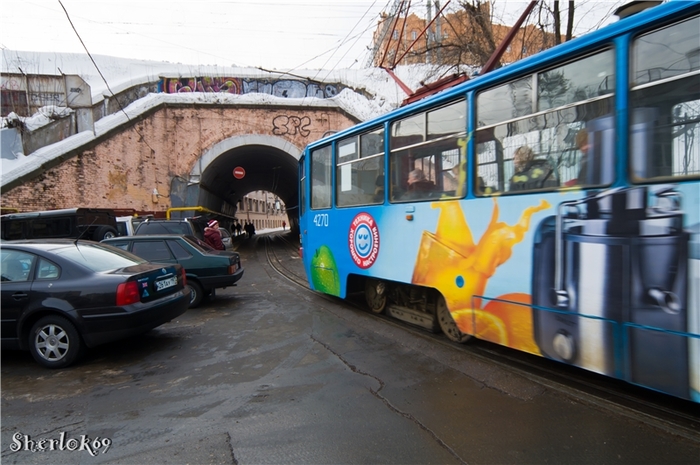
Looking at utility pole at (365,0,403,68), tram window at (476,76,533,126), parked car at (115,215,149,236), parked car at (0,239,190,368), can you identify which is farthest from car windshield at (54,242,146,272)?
parked car at (115,215,149,236)

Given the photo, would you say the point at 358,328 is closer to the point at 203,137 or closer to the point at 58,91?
the point at 203,137

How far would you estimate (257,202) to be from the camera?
6925 cm

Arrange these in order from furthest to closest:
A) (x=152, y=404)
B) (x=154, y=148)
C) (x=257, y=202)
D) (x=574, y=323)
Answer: (x=257, y=202), (x=154, y=148), (x=152, y=404), (x=574, y=323)

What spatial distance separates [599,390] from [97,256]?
239 inches

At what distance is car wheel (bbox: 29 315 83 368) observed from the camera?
15.1 feet

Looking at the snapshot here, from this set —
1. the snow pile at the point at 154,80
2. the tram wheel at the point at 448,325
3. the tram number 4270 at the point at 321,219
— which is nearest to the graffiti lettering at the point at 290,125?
the snow pile at the point at 154,80

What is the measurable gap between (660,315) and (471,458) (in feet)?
5.56

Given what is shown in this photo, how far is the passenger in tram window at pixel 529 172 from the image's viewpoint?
358cm

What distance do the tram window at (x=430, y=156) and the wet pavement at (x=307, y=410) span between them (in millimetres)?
2037

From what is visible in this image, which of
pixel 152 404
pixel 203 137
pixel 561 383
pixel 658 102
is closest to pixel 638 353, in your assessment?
pixel 561 383

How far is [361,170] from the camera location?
626cm

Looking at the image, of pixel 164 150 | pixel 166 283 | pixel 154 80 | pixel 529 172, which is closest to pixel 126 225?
pixel 164 150

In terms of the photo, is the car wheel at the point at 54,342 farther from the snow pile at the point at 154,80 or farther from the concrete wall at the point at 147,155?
the snow pile at the point at 154,80

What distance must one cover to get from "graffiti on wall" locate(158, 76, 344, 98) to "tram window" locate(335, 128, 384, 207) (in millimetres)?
17063
